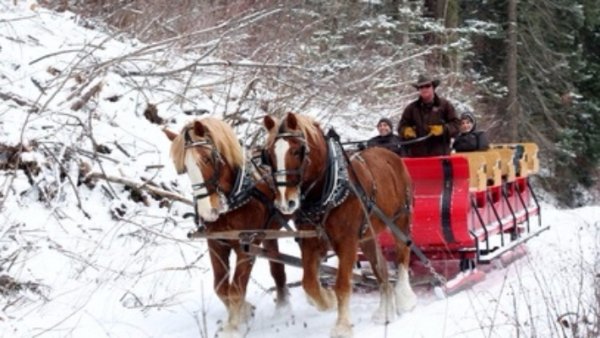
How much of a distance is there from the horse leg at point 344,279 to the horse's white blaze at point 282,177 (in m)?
0.59

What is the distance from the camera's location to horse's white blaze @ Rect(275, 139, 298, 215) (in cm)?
548

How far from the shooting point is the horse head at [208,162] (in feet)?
18.1

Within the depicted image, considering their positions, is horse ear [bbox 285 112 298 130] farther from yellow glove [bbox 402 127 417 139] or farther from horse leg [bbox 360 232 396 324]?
yellow glove [bbox 402 127 417 139]

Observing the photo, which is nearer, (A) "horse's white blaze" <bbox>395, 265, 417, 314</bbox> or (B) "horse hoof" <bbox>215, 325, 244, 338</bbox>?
(B) "horse hoof" <bbox>215, 325, 244, 338</bbox>

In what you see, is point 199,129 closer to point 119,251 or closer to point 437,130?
point 119,251

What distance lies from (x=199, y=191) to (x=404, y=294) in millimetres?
2102

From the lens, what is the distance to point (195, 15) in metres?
12.7

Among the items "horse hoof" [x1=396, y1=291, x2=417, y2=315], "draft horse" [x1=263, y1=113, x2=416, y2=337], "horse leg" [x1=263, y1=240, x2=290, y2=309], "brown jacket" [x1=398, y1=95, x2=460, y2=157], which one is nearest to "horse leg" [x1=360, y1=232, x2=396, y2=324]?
"draft horse" [x1=263, y1=113, x2=416, y2=337]

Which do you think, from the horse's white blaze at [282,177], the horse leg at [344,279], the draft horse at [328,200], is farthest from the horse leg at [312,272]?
the horse's white blaze at [282,177]

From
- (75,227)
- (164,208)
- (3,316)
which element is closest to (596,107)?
(164,208)

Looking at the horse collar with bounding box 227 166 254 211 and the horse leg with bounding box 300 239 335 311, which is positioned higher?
the horse collar with bounding box 227 166 254 211

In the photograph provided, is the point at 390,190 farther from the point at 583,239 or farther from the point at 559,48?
the point at 559,48

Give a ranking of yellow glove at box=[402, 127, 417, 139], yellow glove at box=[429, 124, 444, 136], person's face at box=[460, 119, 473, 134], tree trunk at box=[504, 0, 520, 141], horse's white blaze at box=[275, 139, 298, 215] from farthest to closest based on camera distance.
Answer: tree trunk at box=[504, 0, 520, 141] → person's face at box=[460, 119, 473, 134] → yellow glove at box=[402, 127, 417, 139] → yellow glove at box=[429, 124, 444, 136] → horse's white blaze at box=[275, 139, 298, 215]

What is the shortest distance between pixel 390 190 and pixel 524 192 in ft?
11.1
